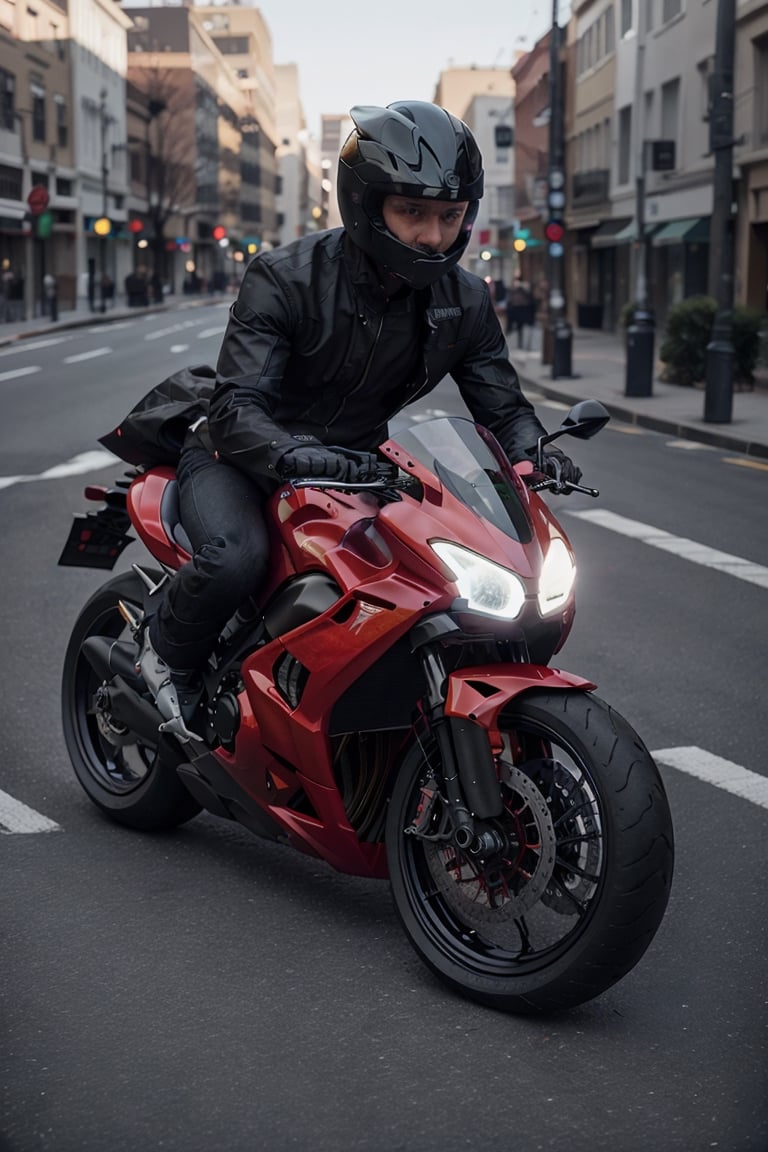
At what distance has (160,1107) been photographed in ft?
9.82

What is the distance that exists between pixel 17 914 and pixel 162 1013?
69cm

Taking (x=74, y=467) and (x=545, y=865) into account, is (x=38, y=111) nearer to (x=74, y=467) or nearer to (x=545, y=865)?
(x=74, y=467)

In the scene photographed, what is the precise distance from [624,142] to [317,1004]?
49.6 m

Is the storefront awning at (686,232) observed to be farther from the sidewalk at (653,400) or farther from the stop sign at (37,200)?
the stop sign at (37,200)

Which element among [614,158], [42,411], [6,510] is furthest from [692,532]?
[614,158]

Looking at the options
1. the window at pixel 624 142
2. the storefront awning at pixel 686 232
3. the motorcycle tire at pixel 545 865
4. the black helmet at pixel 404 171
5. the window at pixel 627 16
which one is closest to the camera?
the motorcycle tire at pixel 545 865

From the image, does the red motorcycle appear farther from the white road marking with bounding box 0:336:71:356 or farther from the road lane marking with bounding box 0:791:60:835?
the white road marking with bounding box 0:336:71:356

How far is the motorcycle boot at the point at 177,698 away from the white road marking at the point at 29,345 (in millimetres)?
29366

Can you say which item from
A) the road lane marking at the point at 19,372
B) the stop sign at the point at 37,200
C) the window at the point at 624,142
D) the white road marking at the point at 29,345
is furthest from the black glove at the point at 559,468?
the window at the point at 624,142

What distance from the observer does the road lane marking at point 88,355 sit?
2964 cm

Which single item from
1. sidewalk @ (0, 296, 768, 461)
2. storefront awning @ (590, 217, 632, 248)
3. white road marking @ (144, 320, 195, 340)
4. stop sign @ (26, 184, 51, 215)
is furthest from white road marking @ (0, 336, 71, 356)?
storefront awning @ (590, 217, 632, 248)

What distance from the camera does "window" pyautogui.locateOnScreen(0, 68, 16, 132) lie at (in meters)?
60.7

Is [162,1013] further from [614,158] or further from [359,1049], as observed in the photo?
[614,158]

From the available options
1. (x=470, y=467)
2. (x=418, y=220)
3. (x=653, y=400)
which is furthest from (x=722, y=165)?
(x=470, y=467)
